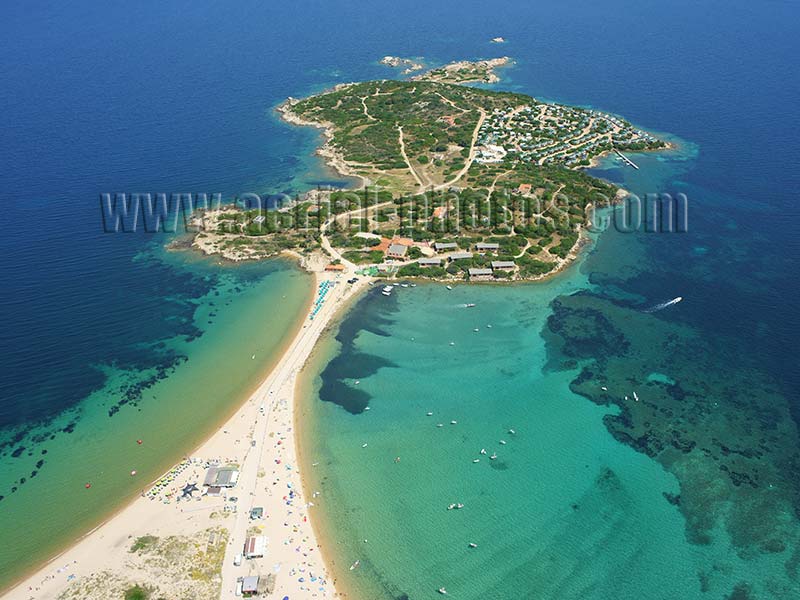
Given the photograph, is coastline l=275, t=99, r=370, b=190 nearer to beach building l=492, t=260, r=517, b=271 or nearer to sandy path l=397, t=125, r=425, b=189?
sandy path l=397, t=125, r=425, b=189

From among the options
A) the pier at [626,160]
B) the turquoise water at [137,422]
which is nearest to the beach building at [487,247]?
the turquoise water at [137,422]

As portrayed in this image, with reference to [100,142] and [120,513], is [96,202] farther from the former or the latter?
[120,513]

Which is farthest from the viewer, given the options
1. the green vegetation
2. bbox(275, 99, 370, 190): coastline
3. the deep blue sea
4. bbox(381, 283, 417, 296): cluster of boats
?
bbox(275, 99, 370, 190): coastline

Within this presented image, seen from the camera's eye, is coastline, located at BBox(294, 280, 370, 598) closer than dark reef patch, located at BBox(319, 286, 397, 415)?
Yes

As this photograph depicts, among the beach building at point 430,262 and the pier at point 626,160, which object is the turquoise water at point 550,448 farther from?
the pier at point 626,160

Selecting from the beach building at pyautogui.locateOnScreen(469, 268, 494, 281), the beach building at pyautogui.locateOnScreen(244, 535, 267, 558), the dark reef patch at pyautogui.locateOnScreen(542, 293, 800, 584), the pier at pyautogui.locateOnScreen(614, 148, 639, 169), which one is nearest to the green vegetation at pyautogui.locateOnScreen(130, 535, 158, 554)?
the beach building at pyautogui.locateOnScreen(244, 535, 267, 558)

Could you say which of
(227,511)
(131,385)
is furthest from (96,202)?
(227,511)

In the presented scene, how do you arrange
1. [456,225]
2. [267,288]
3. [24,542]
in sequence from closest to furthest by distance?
[24,542]
[267,288]
[456,225]

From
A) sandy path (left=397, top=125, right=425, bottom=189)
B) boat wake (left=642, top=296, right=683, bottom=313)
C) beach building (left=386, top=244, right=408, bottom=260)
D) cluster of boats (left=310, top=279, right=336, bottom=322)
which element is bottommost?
cluster of boats (left=310, top=279, right=336, bottom=322)
